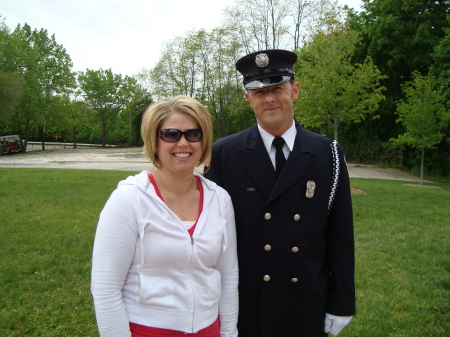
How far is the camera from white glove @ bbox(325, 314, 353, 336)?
2051mm

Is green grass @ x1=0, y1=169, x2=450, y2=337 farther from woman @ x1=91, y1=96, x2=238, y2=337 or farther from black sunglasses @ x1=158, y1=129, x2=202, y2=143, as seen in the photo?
black sunglasses @ x1=158, y1=129, x2=202, y2=143

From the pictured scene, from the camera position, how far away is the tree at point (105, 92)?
51.2m

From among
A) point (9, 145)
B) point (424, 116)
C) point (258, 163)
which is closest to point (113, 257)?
point (258, 163)

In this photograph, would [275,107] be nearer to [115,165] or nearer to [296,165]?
[296,165]

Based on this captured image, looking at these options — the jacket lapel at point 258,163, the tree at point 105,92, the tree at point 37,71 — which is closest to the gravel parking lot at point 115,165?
the tree at point 37,71

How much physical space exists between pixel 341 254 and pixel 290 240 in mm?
324

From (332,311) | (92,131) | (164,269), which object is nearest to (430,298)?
(332,311)

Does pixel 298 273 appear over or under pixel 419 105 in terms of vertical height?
under

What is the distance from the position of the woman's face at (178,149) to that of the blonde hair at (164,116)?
Result: 20 millimetres

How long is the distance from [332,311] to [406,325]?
2.24 m

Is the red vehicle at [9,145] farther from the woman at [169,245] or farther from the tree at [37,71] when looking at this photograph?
the woman at [169,245]

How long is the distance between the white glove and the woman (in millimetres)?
570

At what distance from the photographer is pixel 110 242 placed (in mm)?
1599

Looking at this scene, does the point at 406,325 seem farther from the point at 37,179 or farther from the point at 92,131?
the point at 92,131
